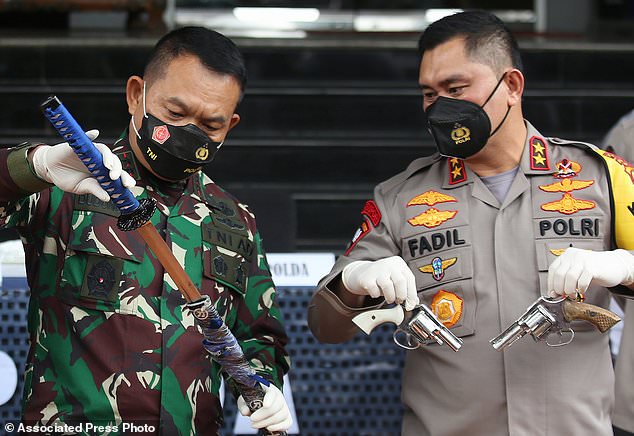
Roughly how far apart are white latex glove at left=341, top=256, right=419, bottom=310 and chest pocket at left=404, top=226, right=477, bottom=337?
0.81ft

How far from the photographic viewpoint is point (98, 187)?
2.94 m

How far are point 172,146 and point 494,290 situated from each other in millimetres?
1054

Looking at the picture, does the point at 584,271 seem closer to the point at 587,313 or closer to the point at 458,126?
the point at 587,313

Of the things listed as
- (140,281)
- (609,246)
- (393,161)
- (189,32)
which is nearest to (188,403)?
(140,281)

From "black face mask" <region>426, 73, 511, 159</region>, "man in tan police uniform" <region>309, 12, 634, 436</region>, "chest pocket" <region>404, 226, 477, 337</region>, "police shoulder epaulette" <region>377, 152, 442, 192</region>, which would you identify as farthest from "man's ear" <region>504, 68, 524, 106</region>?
"chest pocket" <region>404, 226, 477, 337</region>

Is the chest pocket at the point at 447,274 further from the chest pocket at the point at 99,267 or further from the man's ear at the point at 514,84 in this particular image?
the chest pocket at the point at 99,267

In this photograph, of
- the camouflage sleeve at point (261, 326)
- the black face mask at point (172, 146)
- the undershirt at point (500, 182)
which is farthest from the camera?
the undershirt at point (500, 182)

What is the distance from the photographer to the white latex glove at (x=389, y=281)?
3252 millimetres

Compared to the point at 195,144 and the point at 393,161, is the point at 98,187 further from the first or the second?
the point at 393,161

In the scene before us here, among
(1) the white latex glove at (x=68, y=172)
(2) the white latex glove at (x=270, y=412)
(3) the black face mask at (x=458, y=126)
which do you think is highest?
(1) the white latex glove at (x=68, y=172)

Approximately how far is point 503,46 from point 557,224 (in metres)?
0.62

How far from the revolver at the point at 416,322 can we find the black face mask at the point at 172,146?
0.66 meters

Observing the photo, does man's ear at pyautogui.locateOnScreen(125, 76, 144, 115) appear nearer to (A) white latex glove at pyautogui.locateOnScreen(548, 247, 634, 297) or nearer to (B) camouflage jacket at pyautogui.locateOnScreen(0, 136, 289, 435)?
(B) camouflage jacket at pyautogui.locateOnScreen(0, 136, 289, 435)

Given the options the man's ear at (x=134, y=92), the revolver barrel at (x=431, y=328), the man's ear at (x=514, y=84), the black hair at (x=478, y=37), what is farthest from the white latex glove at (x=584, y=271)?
the man's ear at (x=134, y=92)
